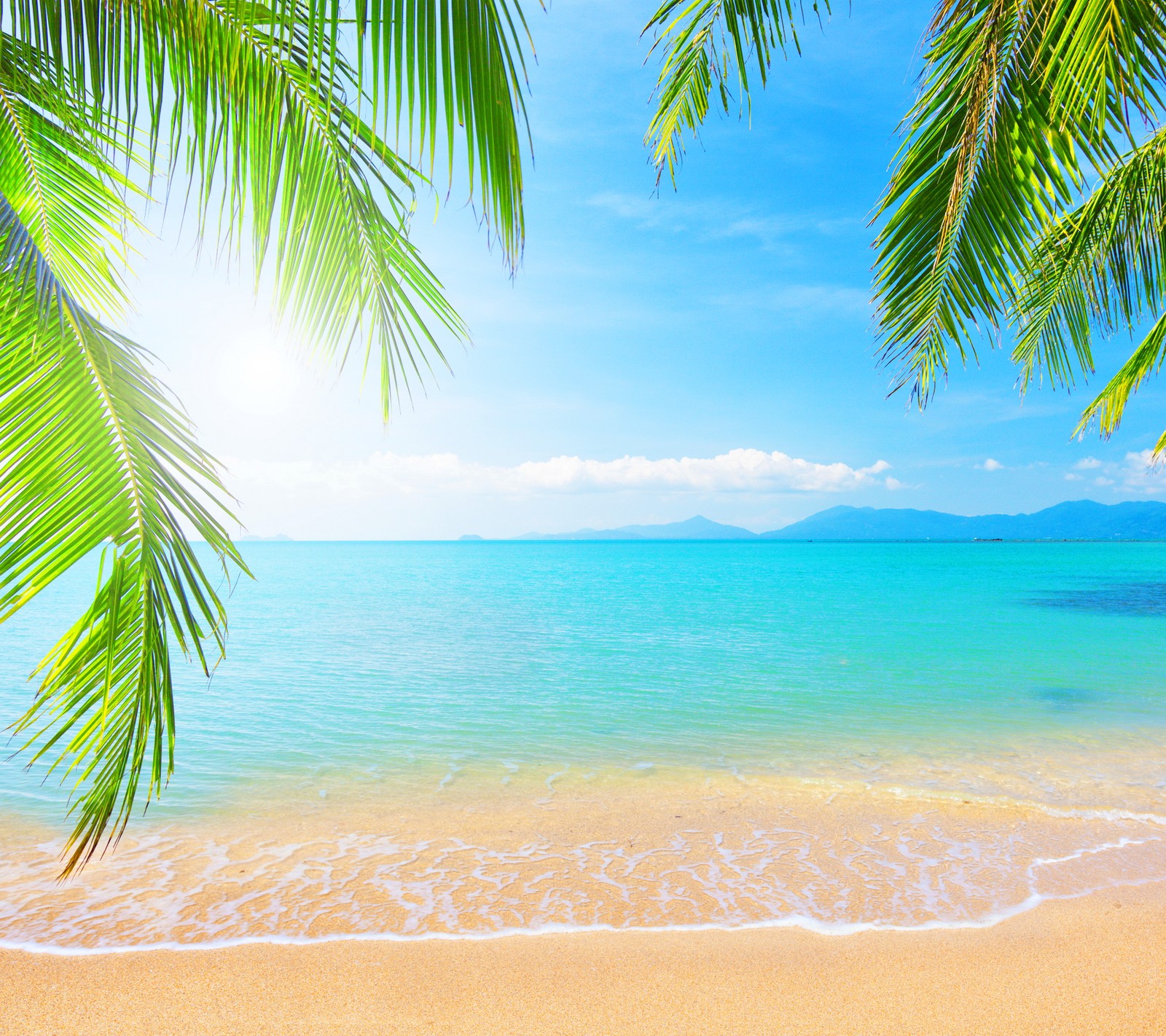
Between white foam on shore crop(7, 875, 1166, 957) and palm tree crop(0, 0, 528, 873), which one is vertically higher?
palm tree crop(0, 0, 528, 873)

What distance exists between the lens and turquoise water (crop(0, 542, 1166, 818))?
27.3 feet

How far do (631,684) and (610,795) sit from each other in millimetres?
5844

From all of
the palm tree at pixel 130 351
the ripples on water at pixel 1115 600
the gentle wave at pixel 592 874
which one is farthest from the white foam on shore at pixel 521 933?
the ripples on water at pixel 1115 600

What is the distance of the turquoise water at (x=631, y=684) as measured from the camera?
8.33 m

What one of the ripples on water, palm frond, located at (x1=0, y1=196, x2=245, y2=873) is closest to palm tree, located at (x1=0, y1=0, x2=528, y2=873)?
palm frond, located at (x1=0, y1=196, x2=245, y2=873)

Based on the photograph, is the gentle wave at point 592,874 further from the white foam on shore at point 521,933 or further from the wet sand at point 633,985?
the wet sand at point 633,985

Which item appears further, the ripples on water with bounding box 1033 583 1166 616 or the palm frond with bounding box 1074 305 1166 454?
the ripples on water with bounding box 1033 583 1166 616

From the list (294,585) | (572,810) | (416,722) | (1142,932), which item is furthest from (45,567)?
(294,585)

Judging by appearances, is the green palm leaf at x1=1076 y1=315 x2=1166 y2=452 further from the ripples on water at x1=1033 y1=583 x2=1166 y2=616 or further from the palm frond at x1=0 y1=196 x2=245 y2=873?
the ripples on water at x1=1033 y1=583 x2=1166 y2=616

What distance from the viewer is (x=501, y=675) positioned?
13344 mm

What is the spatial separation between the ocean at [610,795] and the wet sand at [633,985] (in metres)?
0.24

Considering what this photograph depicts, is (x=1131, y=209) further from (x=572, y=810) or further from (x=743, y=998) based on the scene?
(x=572, y=810)

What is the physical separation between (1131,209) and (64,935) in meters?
8.43

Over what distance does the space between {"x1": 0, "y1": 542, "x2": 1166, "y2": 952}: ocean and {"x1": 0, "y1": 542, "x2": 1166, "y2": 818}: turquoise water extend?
0.26 feet
